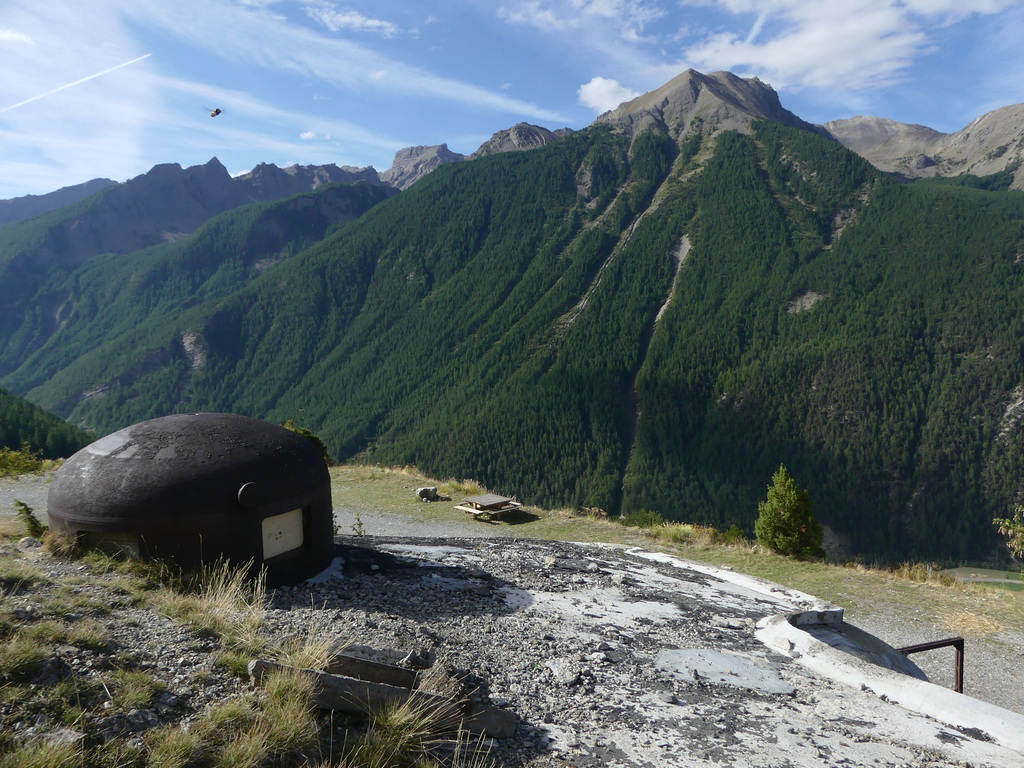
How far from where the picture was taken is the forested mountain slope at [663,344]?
108 metres

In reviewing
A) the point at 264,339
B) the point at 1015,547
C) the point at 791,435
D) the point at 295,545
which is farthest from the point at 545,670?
the point at 264,339

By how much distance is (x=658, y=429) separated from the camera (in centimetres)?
12450

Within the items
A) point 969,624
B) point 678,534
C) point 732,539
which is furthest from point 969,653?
point 678,534

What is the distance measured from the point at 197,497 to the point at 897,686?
33.2 ft

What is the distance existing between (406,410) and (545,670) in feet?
434

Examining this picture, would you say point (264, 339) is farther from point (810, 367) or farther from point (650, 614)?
point (650, 614)

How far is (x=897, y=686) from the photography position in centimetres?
730

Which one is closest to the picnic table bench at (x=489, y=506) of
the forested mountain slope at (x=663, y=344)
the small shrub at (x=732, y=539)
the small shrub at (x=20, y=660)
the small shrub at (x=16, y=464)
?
the small shrub at (x=732, y=539)

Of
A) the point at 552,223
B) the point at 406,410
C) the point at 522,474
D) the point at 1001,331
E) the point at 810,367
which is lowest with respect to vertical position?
the point at 522,474

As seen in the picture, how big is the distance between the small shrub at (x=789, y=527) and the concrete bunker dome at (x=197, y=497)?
42.3ft

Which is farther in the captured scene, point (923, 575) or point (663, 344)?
point (663, 344)

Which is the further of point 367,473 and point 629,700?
point 367,473

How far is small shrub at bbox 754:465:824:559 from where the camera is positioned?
16.8m

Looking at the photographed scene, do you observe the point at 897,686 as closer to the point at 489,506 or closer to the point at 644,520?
the point at 489,506
